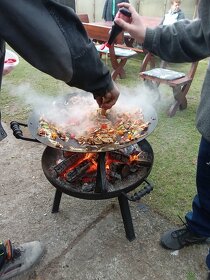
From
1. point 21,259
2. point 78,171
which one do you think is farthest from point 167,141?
point 21,259

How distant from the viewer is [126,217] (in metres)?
2.60

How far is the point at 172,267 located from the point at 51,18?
2.23m

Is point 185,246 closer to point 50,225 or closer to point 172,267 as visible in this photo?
point 172,267

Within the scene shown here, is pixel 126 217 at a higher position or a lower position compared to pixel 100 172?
lower

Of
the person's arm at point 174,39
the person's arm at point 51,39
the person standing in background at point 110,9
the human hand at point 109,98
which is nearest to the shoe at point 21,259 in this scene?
the human hand at point 109,98

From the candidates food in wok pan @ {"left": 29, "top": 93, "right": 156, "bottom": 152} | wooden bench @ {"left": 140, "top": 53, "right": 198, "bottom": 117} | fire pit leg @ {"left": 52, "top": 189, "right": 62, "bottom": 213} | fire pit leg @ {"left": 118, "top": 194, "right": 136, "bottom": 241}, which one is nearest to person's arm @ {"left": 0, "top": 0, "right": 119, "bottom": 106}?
food in wok pan @ {"left": 29, "top": 93, "right": 156, "bottom": 152}

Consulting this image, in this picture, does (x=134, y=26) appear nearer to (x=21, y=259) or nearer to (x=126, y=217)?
(x=126, y=217)

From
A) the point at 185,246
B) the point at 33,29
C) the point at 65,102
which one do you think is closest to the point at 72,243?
the point at 185,246

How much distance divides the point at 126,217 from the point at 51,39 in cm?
185

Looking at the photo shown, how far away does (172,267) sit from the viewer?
247 centimetres

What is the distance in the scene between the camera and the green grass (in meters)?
3.21

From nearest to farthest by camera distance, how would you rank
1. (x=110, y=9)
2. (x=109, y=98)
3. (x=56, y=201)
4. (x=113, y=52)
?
(x=109, y=98)
(x=56, y=201)
(x=113, y=52)
(x=110, y=9)

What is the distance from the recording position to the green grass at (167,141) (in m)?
3.21

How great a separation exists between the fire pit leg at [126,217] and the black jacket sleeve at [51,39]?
1371 millimetres
